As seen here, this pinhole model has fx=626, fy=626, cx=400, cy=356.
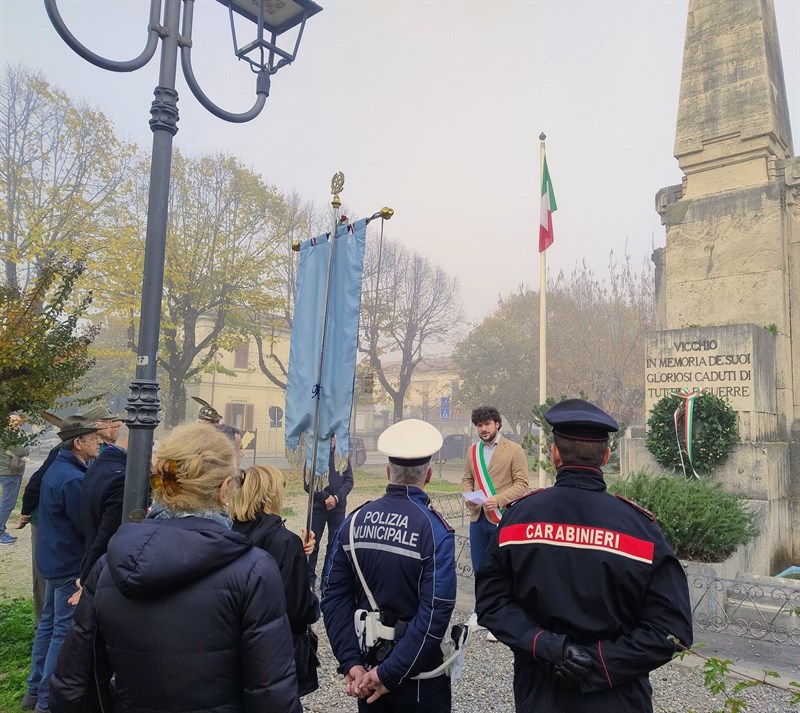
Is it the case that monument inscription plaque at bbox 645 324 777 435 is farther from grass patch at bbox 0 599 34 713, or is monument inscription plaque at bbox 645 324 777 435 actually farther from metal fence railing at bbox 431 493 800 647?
grass patch at bbox 0 599 34 713

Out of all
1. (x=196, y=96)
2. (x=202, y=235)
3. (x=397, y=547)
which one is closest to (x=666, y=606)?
(x=397, y=547)

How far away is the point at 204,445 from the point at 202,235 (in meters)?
24.0

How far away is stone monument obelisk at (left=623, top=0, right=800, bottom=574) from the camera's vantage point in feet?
26.4

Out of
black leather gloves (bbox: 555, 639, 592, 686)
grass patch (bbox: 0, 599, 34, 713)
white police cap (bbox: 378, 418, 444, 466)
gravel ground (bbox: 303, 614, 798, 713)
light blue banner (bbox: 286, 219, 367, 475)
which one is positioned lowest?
grass patch (bbox: 0, 599, 34, 713)

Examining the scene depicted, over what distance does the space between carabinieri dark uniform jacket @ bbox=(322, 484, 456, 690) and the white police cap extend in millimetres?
147

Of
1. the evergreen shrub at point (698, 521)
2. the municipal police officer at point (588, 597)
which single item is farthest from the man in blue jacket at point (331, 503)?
the municipal police officer at point (588, 597)

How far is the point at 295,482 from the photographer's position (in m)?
22.3

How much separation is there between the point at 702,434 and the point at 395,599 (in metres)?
6.41

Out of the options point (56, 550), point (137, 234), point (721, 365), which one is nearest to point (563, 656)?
point (56, 550)

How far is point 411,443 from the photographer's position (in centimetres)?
298

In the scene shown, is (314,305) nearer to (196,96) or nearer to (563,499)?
(196,96)

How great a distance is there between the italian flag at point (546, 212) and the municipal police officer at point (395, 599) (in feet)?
31.1

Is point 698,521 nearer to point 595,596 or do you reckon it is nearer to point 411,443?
point 411,443

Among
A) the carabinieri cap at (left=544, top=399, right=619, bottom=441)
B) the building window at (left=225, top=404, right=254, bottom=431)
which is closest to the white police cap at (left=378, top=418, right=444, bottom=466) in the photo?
the carabinieri cap at (left=544, top=399, right=619, bottom=441)
